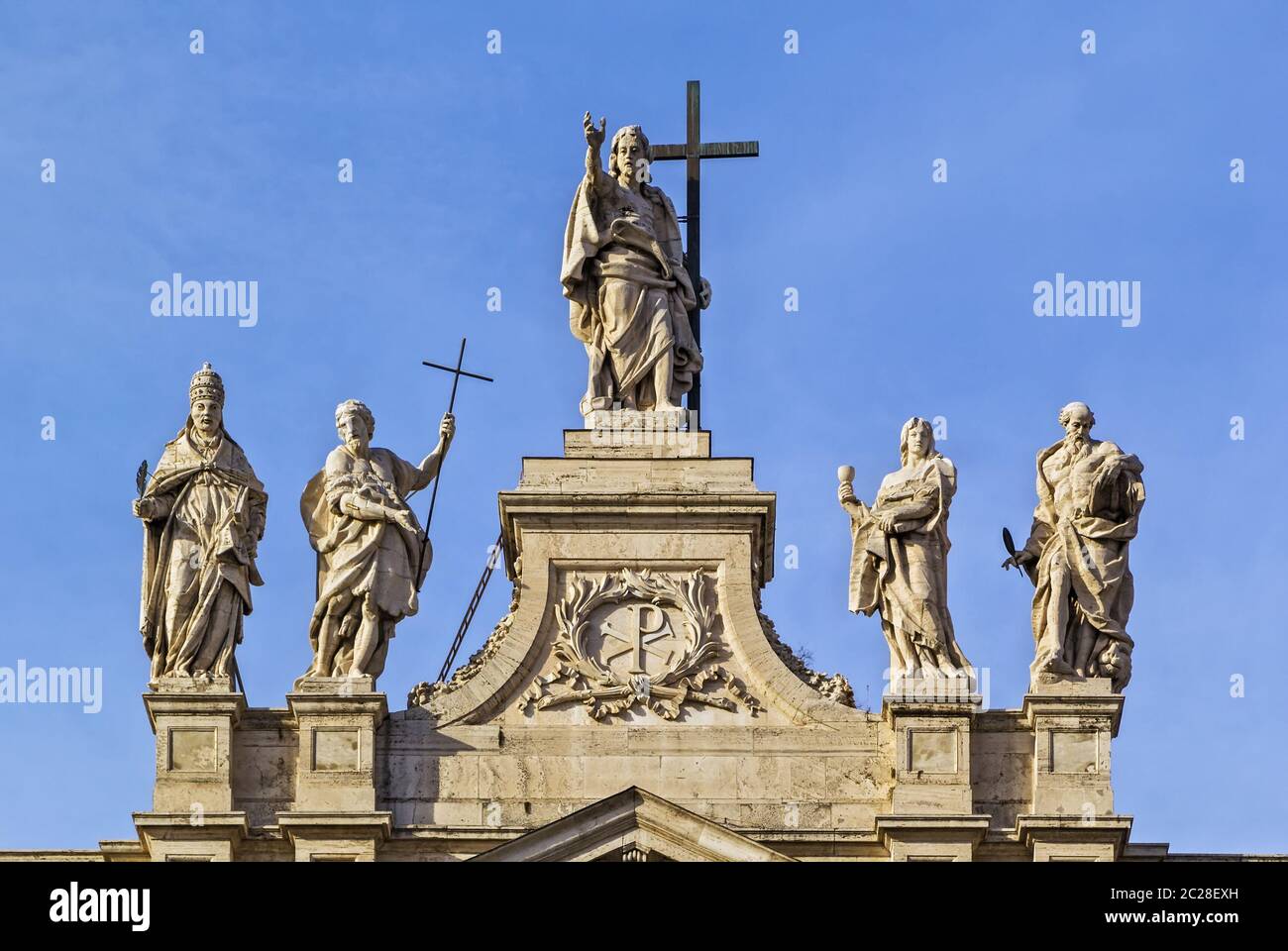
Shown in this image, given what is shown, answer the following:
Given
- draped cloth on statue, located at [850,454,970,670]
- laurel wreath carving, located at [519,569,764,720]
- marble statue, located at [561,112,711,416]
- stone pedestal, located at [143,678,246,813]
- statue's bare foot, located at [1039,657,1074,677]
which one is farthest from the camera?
marble statue, located at [561,112,711,416]

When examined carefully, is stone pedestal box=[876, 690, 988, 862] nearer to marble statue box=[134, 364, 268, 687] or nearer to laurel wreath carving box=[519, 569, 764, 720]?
laurel wreath carving box=[519, 569, 764, 720]

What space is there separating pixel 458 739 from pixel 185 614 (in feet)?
9.26

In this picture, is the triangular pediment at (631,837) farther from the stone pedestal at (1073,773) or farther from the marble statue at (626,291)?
the marble statue at (626,291)

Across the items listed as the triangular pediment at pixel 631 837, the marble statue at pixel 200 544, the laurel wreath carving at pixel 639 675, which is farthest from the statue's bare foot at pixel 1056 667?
the marble statue at pixel 200 544

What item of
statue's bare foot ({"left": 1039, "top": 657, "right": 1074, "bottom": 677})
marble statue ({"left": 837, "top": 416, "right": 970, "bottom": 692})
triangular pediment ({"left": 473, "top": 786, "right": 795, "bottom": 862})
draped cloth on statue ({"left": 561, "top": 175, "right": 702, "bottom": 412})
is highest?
draped cloth on statue ({"left": 561, "top": 175, "right": 702, "bottom": 412})

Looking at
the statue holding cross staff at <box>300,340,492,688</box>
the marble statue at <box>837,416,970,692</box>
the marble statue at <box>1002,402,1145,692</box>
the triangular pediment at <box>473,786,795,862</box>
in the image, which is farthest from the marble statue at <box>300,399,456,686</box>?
the marble statue at <box>1002,402,1145,692</box>

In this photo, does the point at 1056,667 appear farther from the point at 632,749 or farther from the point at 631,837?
the point at 631,837

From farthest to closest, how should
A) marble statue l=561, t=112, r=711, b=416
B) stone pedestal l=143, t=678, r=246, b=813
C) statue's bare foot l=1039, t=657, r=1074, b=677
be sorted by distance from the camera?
marble statue l=561, t=112, r=711, b=416 → statue's bare foot l=1039, t=657, r=1074, b=677 → stone pedestal l=143, t=678, r=246, b=813

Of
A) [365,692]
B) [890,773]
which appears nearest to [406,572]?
[365,692]

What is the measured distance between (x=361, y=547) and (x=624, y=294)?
3.90 m

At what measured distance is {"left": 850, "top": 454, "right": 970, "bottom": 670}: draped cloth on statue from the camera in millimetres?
48688

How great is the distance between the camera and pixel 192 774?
4784 centimetres

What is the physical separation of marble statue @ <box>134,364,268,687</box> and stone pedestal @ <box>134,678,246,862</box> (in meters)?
0.32
